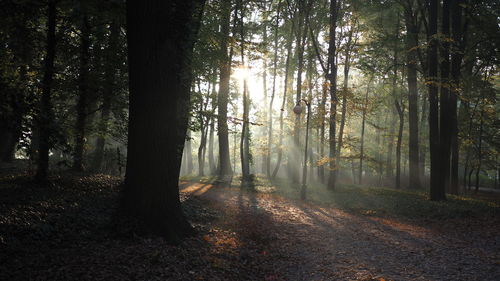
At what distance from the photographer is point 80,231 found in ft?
18.5

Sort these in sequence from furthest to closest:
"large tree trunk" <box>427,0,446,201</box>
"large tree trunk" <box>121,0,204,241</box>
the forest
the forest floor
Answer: "large tree trunk" <box>427,0,446,201</box>
"large tree trunk" <box>121,0,204,241</box>
the forest
the forest floor

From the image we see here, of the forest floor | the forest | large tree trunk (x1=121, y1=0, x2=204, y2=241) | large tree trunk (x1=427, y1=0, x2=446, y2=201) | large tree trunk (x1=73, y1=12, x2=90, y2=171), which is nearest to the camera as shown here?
the forest floor

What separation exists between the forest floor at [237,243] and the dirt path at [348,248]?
Answer: 0.02m

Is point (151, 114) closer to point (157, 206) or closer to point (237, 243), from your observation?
point (157, 206)

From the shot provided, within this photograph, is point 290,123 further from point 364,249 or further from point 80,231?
point 80,231

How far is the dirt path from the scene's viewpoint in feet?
19.2

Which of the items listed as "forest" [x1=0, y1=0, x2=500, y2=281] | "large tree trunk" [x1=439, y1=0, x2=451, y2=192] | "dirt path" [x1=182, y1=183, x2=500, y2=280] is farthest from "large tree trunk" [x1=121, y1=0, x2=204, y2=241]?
"large tree trunk" [x1=439, y1=0, x2=451, y2=192]

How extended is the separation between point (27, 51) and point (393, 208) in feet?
46.1

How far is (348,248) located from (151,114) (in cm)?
542

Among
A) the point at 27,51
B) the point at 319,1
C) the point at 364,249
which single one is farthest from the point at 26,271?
the point at 319,1

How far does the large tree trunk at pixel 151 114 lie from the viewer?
582cm

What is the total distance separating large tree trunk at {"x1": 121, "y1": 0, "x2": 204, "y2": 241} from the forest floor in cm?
60

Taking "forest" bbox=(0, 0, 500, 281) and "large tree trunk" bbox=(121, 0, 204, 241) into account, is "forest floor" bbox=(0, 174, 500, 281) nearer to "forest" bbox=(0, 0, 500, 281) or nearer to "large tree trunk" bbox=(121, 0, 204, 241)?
"forest" bbox=(0, 0, 500, 281)

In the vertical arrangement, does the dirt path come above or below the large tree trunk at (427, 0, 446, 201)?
below
